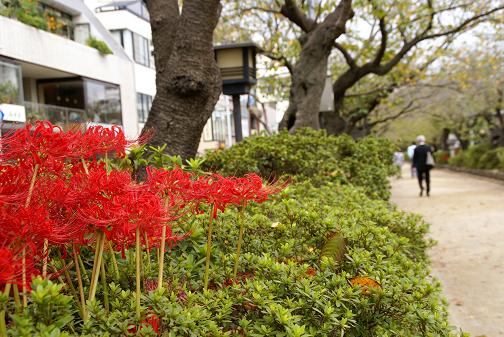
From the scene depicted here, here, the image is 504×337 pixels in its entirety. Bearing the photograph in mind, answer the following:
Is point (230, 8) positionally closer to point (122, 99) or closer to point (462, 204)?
point (462, 204)

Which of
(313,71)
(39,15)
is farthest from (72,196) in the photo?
(39,15)

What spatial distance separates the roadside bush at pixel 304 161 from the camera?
20.7 ft

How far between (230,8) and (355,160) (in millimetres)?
9609

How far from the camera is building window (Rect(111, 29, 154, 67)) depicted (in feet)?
104

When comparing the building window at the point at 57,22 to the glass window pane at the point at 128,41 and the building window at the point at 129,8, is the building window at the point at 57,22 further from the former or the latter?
the building window at the point at 129,8

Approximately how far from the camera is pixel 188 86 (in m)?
5.17

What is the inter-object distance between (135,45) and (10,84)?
1541 centimetres

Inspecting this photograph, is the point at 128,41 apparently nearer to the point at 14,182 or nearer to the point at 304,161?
the point at 304,161

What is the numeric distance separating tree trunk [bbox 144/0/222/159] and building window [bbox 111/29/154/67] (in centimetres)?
2673

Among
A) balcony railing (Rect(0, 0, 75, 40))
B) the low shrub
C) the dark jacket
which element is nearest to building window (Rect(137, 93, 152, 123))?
the low shrub

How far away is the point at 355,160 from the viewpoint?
25.9 feet

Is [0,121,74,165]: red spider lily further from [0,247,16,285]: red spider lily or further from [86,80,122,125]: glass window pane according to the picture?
[86,80,122,125]: glass window pane

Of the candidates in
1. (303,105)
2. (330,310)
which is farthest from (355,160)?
(330,310)

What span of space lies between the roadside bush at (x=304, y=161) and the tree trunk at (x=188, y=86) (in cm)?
72
